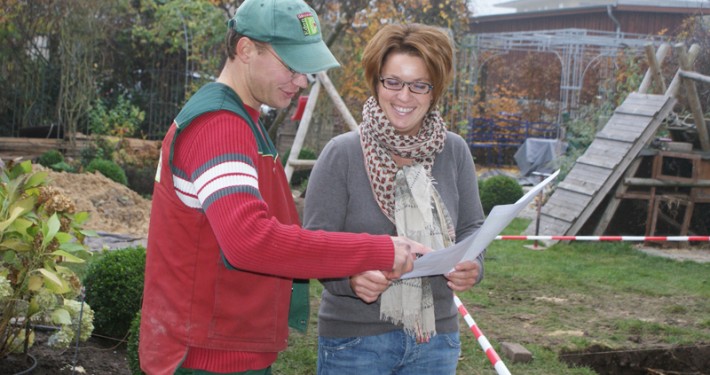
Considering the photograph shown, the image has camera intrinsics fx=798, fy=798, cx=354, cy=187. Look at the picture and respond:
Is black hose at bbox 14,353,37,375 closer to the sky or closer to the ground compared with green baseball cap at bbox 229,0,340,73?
closer to the ground

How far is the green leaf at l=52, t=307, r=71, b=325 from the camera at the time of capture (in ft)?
12.1

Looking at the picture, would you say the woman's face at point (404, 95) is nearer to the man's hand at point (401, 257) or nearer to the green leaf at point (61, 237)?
the man's hand at point (401, 257)

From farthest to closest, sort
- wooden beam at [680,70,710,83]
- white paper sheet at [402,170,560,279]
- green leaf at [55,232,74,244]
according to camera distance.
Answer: wooden beam at [680,70,710,83]
green leaf at [55,232,74,244]
white paper sheet at [402,170,560,279]

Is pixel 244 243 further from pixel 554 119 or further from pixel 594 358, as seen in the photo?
pixel 554 119

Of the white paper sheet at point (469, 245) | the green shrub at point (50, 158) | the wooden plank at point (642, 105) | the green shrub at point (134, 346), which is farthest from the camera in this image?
the green shrub at point (50, 158)

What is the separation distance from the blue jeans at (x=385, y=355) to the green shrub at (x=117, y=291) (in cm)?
253

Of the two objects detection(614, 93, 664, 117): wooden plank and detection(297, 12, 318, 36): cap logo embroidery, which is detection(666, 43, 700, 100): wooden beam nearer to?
detection(614, 93, 664, 117): wooden plank

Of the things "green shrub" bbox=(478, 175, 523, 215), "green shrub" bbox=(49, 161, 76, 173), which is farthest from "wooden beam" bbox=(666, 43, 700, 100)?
"green shrub" bbox=(49, 161, 76, 173)

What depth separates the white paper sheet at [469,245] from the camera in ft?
7.09

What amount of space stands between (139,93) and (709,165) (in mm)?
12264

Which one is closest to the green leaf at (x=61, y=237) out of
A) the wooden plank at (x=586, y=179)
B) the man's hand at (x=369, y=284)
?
the man's hand at (x=369, y=284)

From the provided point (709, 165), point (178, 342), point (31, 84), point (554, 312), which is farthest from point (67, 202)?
point (31, 84)

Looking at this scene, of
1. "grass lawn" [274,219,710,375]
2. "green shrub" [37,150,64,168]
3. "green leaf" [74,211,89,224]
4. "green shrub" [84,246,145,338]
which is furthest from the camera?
"green shrub" [37,150,64,168]

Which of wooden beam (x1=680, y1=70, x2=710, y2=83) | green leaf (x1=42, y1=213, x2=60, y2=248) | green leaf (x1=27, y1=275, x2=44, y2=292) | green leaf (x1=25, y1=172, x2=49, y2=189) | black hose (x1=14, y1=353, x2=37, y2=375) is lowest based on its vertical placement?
black hose (x1=14, y1=353, x2=37, y2=375)
